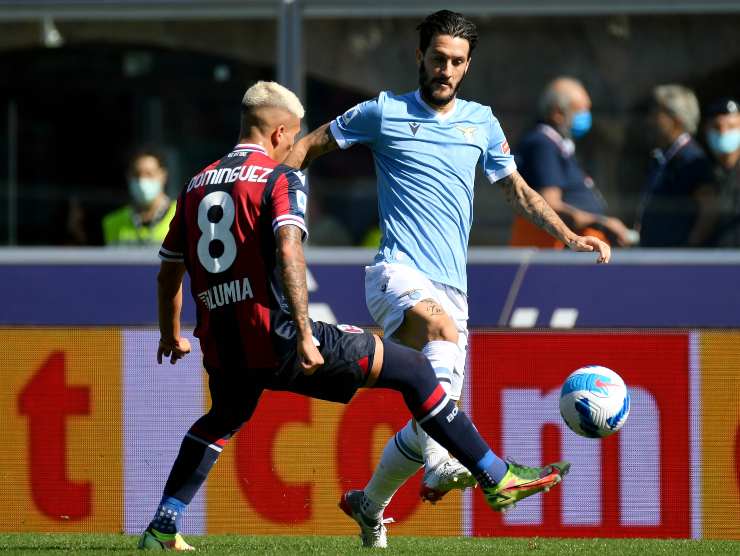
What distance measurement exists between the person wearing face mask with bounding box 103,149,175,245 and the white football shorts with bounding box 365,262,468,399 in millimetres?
3422

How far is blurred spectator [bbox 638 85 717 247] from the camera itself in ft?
30.2

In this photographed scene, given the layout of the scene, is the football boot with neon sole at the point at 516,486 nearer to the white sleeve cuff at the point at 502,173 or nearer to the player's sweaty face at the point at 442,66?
the white sleeve cuff at the point at 502,173

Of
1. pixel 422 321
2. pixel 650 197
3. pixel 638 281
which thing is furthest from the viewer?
pixel 650 197

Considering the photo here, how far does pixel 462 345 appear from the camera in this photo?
6383mm

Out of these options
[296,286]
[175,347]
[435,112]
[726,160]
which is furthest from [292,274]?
[726,160]

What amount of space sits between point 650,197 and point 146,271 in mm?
A: 3244

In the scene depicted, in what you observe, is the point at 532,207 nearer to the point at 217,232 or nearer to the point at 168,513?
the point at 217,232

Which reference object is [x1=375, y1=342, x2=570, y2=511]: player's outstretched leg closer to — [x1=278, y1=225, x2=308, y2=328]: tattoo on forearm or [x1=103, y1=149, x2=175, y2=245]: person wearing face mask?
[x1=278, y1=225, x2=308, y2=328]: tattoo on forearm

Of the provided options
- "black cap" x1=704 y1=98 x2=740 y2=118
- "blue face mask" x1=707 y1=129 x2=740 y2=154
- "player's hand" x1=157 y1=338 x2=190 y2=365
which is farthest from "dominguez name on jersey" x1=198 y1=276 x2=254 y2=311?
"black cap" x1=704 y1=98 x2=740 y2=118

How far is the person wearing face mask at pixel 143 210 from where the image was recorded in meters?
9.53

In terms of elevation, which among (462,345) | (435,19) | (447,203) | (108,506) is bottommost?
(108,506)

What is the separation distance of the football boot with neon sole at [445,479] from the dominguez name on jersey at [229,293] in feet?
3.52

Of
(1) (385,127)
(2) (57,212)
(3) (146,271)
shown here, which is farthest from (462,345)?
(2) (57,212)

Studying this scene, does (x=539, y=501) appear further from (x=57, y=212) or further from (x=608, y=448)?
(x=57, y=212)
